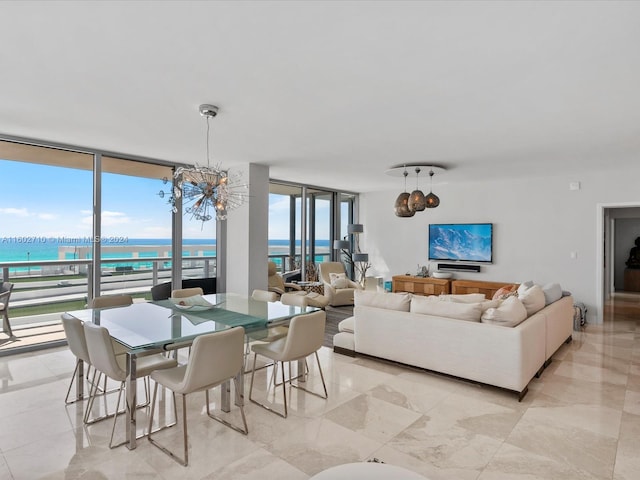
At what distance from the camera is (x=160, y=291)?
18.2 feet

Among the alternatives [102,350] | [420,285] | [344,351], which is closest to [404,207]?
[344,351]

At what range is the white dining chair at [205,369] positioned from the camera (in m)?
2.40

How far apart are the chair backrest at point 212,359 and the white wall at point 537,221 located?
18.1 ft

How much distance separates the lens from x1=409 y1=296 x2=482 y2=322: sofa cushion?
365cm

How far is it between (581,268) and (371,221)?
14.0 ft

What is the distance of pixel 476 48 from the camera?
227cm

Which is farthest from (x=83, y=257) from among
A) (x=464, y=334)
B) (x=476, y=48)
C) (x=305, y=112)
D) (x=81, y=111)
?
(x=476, y=48)

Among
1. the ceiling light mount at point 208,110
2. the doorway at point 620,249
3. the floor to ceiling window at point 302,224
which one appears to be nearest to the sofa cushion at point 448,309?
the ceiling light mount at point 208,110

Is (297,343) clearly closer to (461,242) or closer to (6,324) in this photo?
(6,324)

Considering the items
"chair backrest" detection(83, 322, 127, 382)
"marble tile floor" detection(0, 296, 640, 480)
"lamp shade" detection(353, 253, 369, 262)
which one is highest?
"lamp shade" detection(353, 253, 369, 262)

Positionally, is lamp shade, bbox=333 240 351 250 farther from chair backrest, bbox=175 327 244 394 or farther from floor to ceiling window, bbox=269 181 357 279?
chair backrest, bbox=175 327 244 394

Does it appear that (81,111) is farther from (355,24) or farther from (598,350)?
(598,350)

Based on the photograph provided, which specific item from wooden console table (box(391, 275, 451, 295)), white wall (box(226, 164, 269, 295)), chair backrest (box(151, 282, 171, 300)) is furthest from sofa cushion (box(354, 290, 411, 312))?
wooden console table (box(391, 275, 451, 295))

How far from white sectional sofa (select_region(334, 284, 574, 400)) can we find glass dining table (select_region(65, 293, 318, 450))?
37.4 inches
